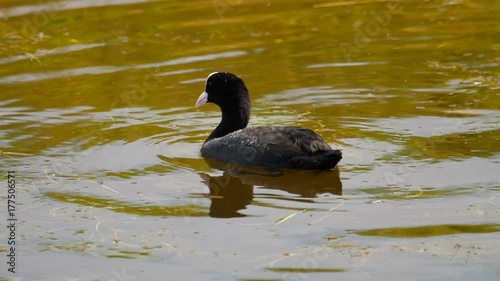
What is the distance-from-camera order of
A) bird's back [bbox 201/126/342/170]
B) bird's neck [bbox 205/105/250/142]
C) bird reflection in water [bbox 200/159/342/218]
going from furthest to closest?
bird's neck [bbox 205/105/250/142] < bird's back [bbox 201/126/342/170] < bird reflection in water [bbox 200/159/342/218]

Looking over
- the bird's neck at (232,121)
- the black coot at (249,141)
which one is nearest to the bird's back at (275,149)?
the black coot at (249,141)

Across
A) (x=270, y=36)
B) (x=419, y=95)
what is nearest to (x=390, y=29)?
(x=270, y=36)

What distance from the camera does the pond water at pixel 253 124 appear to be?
6961 mm

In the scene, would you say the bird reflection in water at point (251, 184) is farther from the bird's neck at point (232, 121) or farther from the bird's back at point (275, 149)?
the bird's neck at point (232, 121)

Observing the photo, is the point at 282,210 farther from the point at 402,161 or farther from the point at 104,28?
the point at 104,28

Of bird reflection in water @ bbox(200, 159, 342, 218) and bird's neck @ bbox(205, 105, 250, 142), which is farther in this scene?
bird's neck @ bbox(205, 105, 250, 142)

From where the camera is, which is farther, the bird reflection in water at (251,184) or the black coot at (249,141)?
the black coot at (249,141)

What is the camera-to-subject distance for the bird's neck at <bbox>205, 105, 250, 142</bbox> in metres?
9.98

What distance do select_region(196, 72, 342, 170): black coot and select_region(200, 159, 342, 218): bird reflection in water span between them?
3.5 inches

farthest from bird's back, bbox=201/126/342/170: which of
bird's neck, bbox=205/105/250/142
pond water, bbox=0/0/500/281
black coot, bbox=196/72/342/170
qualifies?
bird's neck, bbox=205/105/250/142

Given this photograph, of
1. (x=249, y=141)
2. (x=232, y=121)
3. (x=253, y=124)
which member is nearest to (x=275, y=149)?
(x=249, y=141)

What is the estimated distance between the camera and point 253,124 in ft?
34.5

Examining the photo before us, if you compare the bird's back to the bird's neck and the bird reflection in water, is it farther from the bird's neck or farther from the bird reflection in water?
the bird's neck

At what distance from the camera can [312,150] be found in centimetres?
883
